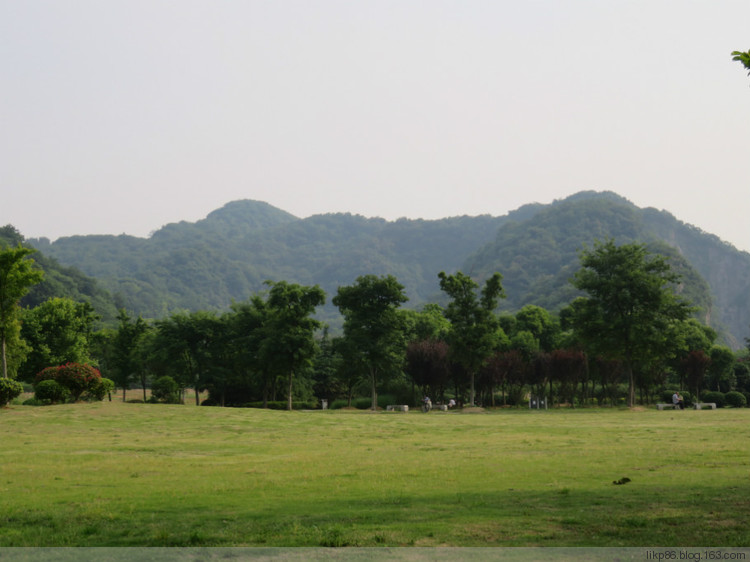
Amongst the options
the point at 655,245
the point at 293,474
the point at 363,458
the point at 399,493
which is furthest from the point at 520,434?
the point at 655,245

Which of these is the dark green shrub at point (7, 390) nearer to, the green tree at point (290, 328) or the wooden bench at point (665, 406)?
the green tree at point (290, 328)

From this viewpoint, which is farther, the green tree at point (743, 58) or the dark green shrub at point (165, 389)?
the dark green shrub at point (165, 389)

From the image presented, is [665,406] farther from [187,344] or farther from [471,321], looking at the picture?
[187,344]

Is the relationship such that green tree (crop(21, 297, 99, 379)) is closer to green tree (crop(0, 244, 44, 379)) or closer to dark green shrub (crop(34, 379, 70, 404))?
green tree (crop(0, 244, 44, 379))

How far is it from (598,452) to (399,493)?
8.41m

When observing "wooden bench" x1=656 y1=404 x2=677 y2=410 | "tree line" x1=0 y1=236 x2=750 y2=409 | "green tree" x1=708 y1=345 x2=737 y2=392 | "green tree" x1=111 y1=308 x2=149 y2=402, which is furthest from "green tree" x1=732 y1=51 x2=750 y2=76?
"green tree" x1=708 y1=345 x2=737 y2=392

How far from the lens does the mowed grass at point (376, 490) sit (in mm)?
8367

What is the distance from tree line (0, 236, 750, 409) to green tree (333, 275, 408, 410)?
80 millimetres

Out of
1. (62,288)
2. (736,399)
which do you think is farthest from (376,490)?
(62,288)

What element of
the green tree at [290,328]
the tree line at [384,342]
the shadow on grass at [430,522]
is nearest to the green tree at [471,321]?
the tree line at [384,342]

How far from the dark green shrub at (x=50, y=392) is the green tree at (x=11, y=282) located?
211cm

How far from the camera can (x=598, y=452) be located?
1805 cm

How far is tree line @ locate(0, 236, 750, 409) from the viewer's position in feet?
164

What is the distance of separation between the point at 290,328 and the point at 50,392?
17.6m
